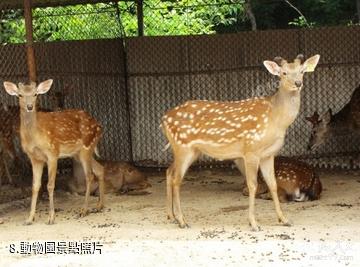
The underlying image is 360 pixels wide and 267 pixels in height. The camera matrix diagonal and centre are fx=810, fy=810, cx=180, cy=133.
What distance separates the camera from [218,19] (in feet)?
58.6

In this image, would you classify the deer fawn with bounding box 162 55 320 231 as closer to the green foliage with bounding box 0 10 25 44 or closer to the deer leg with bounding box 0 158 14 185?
the deer leg with bounding box 0 158 14 185

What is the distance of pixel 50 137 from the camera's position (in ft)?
29.5

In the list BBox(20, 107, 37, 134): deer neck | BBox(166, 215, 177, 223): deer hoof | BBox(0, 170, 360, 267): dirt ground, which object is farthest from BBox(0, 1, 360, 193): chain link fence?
BBox(166, 215, 177, 223): deer hoof

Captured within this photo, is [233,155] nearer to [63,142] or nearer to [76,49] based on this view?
[63,142]

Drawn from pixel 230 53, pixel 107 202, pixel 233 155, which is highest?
pixel 230 53

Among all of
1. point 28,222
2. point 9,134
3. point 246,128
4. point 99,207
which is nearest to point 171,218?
point 99,207

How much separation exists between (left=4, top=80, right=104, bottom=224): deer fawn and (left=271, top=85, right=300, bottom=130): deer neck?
2419 mm

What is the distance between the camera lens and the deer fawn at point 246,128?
8.19 metres

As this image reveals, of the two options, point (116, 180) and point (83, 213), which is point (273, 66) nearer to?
point (83, 213)

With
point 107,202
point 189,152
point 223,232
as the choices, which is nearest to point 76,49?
point 107,202

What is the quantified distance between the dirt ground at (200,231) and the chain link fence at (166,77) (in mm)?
1379

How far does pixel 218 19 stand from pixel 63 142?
9.34m

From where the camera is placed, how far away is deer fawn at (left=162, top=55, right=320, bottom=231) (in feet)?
26.9

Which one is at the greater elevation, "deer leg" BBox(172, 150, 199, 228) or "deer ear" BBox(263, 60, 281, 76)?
"deer ear" BBox(263, 60, 281, 76)
